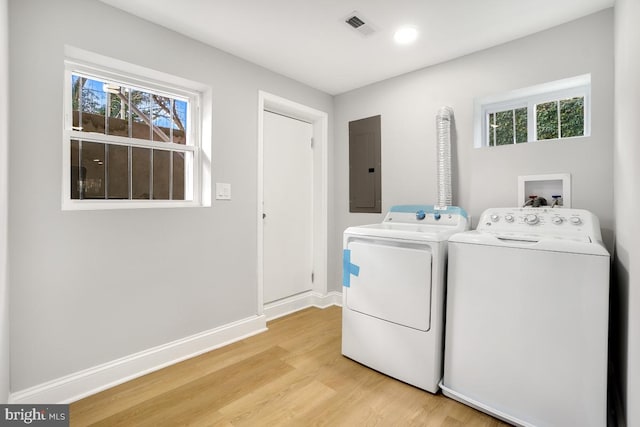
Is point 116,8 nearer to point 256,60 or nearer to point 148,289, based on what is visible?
point 256,60

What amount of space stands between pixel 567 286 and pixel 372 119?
7.19 ft

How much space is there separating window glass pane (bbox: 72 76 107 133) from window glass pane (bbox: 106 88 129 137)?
39 millimetres

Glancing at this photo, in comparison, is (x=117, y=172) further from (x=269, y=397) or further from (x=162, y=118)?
(x=269, y=397)

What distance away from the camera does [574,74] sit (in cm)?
198

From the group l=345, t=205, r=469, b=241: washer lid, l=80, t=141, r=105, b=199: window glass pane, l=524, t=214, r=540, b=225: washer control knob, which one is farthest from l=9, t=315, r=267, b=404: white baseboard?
l=524, t=214, r=540, b=225: washer control knob

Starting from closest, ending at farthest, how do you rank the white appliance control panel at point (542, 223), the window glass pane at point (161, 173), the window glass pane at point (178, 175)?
1. the white appliance control panel at point (542, 223)
2. the window glass pane at point (161, 173)
3. the window glass pane at point (178, 175)

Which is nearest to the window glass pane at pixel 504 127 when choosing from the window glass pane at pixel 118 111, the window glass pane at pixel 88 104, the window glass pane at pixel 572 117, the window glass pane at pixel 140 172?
the window glass pane at pixel 572 117

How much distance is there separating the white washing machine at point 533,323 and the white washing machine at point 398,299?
87mm

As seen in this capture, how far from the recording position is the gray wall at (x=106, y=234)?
1.58 metres

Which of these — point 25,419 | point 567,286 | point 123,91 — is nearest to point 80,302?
point 25,419

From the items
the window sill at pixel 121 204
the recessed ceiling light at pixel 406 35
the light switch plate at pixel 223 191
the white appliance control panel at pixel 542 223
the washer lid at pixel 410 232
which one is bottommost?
the washer lid at pixel 410 232

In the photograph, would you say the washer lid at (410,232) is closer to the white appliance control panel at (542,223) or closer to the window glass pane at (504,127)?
the white appliance control panel at (542,223)

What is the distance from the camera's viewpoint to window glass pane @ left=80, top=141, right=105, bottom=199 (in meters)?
1.88

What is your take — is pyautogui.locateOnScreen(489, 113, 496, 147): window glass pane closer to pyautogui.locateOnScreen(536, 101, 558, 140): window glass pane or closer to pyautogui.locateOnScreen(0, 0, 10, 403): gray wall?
pyautogui.locateOnScreen(536, 101, 558, 140): window glass pane
